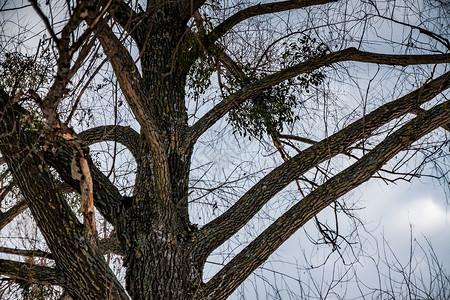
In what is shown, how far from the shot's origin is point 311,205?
3805 mm

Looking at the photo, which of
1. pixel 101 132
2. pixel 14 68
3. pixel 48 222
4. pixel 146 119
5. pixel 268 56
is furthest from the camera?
pixel 268 56

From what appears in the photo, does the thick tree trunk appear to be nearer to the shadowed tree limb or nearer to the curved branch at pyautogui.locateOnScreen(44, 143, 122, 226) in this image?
the curved branch at pyautogui.locateOnScreen(44, 143, 122, 226)

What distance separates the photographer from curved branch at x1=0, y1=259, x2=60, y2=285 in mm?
3480

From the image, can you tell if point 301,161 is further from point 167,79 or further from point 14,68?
point 14,68

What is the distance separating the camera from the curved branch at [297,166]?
3979mm

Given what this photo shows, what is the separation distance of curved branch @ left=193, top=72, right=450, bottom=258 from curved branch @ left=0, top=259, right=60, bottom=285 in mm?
1041

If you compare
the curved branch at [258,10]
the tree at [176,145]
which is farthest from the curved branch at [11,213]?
the curved branch at [258,10]

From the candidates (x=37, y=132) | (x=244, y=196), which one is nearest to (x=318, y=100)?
(x=244, y=196)

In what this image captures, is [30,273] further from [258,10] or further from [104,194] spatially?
[258,10]

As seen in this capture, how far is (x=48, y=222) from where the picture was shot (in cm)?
337

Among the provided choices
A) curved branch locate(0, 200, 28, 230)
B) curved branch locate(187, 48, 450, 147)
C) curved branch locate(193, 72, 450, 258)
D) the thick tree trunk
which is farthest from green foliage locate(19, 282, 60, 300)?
curved branch locate(187, 48, 450, 147)

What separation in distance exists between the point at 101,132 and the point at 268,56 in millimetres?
1767

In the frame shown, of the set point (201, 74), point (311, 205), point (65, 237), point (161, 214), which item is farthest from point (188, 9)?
point (65, 237)

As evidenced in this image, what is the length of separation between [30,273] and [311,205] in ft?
6.63
